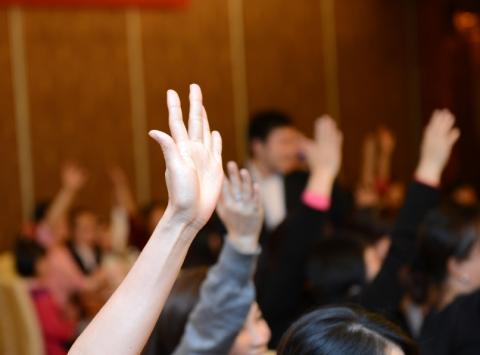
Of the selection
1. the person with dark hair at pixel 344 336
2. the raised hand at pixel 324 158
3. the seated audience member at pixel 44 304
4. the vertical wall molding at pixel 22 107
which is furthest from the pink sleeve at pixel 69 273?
the person with dark hair at pixel 344 336

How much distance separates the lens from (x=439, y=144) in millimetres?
2439

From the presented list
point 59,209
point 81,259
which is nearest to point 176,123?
point 81,259

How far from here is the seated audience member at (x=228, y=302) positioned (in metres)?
1.92

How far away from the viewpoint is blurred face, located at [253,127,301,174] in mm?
4109

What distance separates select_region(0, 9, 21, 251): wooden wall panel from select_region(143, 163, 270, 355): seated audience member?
4.81m

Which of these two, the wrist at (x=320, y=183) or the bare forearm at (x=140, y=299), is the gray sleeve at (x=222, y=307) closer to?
the wrist at (x=320, y=183)

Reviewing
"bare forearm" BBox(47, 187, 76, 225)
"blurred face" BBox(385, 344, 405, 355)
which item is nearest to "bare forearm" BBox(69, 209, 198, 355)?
"blurred face" BBox(385, 344, 405, 355)

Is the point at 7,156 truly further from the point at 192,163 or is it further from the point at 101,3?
the point at 192,163

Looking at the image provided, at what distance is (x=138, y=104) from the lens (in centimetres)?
729

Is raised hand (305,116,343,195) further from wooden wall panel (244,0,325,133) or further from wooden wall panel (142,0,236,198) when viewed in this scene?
wooden wall panel (244,0,325,133)

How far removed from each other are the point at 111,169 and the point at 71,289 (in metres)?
2.13

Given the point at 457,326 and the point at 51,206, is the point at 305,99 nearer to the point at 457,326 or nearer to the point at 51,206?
the point at 51,206

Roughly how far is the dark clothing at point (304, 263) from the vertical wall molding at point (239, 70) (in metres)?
5.10

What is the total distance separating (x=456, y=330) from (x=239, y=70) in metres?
5.96
